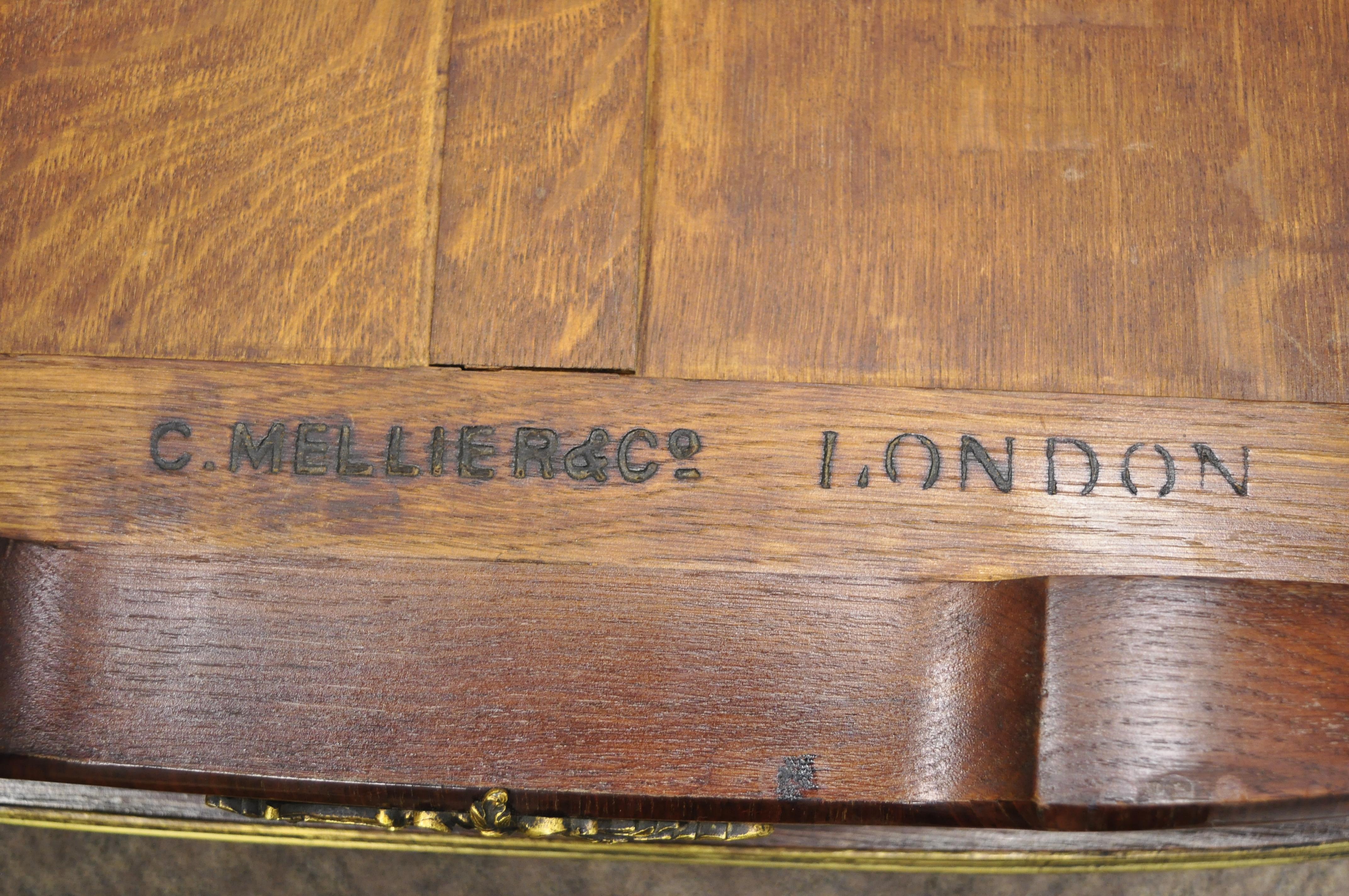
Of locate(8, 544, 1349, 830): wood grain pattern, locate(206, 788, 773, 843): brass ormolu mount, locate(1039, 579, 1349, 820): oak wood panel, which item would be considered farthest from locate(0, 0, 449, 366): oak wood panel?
locate(1039, 579, 1349, 820): oak wood panel

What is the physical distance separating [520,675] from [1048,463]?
352 mm

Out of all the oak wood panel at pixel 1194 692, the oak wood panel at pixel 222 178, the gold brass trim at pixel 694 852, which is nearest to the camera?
the oak wood panel at pixel 1194 692

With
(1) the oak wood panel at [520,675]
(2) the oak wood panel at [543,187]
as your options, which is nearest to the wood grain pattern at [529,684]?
(1) the oak wood panel at [520,675]

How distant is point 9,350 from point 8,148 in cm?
14

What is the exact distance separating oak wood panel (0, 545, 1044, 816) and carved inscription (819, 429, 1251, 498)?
67mm

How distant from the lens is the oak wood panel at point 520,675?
0.59m

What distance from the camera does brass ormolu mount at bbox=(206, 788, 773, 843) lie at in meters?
0.63

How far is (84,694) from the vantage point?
1.98ft

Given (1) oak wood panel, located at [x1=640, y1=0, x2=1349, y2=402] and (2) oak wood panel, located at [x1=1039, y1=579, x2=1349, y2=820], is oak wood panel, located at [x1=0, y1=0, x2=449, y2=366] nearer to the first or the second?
(1) oak wood panel, located at [x1=640, y1=0, x2=1349, y2=402]

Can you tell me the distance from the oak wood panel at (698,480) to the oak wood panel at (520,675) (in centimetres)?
2

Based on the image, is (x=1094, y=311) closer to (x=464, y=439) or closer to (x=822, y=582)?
(x=822, y=582)

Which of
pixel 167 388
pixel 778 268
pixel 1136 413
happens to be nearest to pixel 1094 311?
pixel 1136 413

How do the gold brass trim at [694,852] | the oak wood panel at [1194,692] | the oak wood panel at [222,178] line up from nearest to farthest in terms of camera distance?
the oak wood panel at [1194,692], the oak wood panel at [222,178], the gold brass trim at [694,852]

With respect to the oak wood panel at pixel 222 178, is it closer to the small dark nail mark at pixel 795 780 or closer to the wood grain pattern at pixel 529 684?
the wood grain pattern at pixel 529 684
